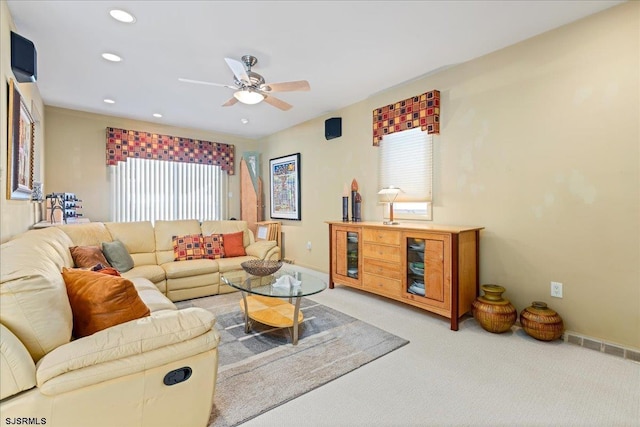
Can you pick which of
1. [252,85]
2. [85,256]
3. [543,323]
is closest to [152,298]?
[85,256]

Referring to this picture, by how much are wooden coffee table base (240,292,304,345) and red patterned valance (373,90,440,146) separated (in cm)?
236

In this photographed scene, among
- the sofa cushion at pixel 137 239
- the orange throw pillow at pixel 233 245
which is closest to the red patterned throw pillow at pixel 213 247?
the orange throw pillow at pixel 233 245

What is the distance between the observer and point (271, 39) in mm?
2633

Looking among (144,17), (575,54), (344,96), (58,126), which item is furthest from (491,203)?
(58,126)

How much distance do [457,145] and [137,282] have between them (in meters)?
3.53

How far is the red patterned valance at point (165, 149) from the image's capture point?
488 cm

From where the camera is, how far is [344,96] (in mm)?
4047

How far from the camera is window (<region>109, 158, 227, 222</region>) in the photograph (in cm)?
506

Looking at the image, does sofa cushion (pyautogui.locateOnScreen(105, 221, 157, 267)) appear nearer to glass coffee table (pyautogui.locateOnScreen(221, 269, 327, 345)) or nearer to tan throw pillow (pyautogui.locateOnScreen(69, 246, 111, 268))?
tan throw pillow (pyautogui.locateOnScreen(69, 246, 111, 268))

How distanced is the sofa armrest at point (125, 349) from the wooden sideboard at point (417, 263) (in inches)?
83.9

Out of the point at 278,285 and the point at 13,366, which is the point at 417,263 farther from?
the point at 13,366

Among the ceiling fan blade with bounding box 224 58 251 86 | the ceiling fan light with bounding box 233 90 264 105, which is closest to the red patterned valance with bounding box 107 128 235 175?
the ceiling fan light with bounding box 233 90 264 105

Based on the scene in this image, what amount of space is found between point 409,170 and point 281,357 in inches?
99.9

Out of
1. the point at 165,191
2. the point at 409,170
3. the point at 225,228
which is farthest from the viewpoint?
the point at 165,191
